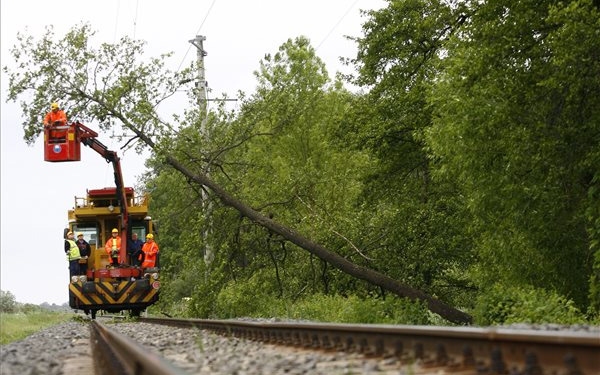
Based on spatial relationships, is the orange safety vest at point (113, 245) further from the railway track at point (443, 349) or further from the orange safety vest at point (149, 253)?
the railway track at point (443, 349)

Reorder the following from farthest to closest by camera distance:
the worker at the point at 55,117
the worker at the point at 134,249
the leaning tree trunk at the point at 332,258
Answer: the worker at the point at 134,249 < the worker at the point at 55,117 < the leaning tree trunk at the point at 332,258

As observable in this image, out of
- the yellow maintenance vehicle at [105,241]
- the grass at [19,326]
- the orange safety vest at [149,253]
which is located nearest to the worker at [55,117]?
the yellow maintenance vehicle at [105,241]

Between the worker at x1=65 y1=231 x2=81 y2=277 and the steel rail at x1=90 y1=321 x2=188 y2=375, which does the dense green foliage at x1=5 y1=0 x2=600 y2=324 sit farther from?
the steel rail at x1=90 y1=321 x2=188 y2=375

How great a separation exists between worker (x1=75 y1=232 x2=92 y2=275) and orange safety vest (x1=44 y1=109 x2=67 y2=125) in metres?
3.26

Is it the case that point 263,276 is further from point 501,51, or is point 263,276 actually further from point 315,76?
point 315,76

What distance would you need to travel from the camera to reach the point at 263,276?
25.9m

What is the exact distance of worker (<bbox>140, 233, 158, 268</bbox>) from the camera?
24.6 metres

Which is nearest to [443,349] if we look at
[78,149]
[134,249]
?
[78,149]

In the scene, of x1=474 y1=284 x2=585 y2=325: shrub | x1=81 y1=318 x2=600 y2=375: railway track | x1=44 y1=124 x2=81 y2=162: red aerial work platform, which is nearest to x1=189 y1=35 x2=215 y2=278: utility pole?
x1=44 y1=124 x2=81 y2=162: red aerial work platform

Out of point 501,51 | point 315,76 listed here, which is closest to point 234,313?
point 501,51

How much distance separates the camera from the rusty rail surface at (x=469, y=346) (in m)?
5.26

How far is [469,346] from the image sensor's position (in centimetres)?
648

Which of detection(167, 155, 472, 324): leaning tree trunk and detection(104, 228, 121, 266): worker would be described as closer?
detection(167, 155, 472, 324): leaning tree trunk

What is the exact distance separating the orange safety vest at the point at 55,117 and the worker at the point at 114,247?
3387 mm
